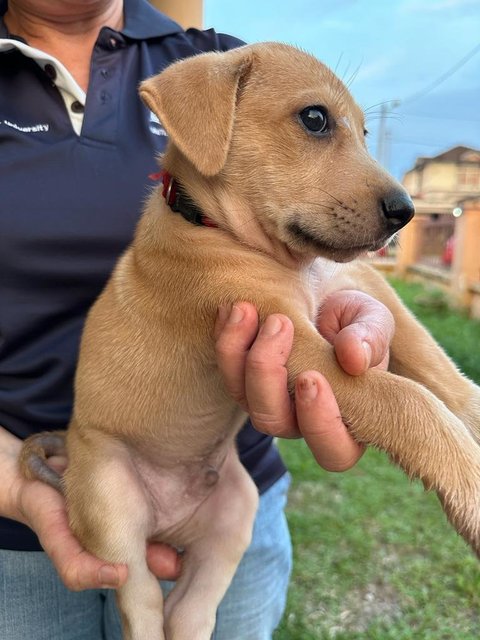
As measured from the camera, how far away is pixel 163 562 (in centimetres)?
215

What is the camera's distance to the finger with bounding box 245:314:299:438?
1.68 meters

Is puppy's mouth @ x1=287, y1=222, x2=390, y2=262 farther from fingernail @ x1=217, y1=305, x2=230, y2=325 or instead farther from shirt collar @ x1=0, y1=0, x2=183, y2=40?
shirt collar @ x1=0, y1=0, x2=183, y2=40

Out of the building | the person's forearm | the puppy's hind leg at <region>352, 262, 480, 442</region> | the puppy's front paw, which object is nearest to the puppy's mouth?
the puppy's hind leg at <region>352, 262, 480, 442</region>

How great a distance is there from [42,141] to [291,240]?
0.93 metres

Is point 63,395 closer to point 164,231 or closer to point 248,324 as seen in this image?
point 164,231

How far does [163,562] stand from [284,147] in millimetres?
1314

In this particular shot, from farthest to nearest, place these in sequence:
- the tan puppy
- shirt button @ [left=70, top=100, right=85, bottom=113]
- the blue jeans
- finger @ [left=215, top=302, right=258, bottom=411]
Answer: shirt button @ [left=70, top=100, right=85, bottom=113] → the blue jeans → the tan puppy → finger @ [left=215, top=302, right=258, bottom=411]

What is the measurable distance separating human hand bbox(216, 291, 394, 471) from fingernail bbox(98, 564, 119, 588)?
585 millimetres

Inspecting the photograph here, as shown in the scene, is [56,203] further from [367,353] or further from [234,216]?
[367,353]

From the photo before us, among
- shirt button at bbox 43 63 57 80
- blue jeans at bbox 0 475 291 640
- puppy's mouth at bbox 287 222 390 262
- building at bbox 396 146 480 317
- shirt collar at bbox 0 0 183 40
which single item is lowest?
building at bbox 396 146 480 317

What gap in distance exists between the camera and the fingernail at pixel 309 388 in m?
1.63

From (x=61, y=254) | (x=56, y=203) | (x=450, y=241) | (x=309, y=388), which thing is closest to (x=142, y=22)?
(x=56, y=203)

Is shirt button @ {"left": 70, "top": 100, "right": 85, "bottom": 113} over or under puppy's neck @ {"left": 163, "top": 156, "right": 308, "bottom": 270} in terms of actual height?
over

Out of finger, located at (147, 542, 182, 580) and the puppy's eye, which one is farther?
finger, located at (147, 542, 182, 580)
